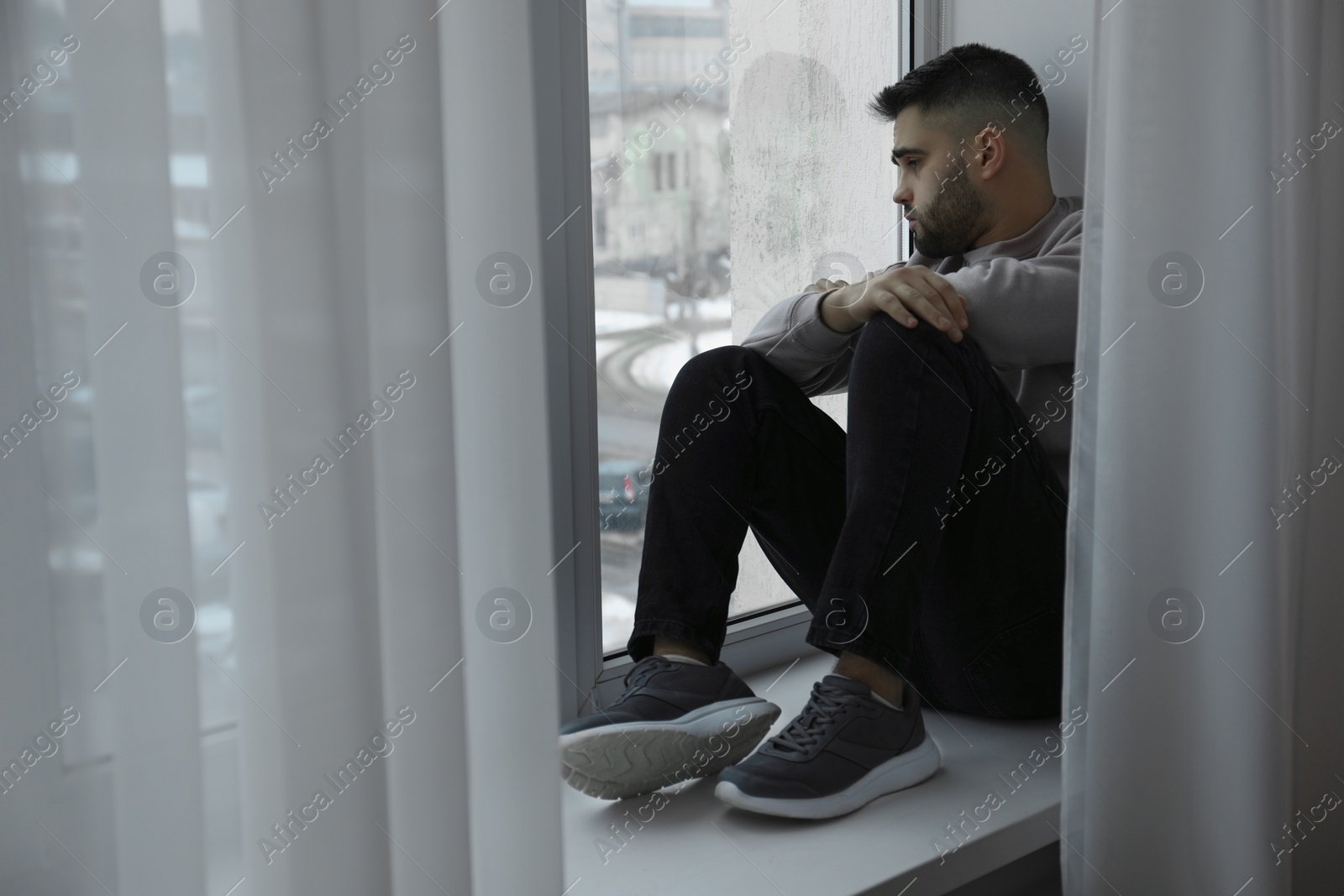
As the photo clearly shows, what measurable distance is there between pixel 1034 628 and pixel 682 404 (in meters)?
0.44

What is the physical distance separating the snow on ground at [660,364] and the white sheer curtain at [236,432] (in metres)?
0.70

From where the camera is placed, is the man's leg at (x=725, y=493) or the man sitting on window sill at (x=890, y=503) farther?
the man's leg at (x=725, y=493)

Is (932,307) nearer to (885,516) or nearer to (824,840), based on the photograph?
(885,516)

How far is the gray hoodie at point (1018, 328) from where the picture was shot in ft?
3.48

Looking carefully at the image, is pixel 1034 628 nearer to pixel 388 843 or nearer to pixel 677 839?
pixel 677 839

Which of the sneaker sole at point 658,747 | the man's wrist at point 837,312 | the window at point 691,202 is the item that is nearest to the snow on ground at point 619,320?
the window at point 691,202

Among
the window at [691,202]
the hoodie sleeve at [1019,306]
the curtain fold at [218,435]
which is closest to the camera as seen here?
the curtain fold at [218,435]

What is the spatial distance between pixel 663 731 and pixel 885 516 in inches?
11.3

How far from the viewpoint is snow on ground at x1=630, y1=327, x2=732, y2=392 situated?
1.27 meters

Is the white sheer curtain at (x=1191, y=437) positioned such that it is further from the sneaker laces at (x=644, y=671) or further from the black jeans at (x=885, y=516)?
the sneaker laces at (x=644, y=671)

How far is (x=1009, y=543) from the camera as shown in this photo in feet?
3.43

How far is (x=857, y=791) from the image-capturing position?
0.94 m

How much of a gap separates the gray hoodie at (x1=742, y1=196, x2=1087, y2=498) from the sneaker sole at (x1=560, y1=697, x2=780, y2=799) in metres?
0.35

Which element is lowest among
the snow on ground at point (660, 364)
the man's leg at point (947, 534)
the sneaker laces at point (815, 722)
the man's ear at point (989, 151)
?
the sneaker laces at point (815, 722)
